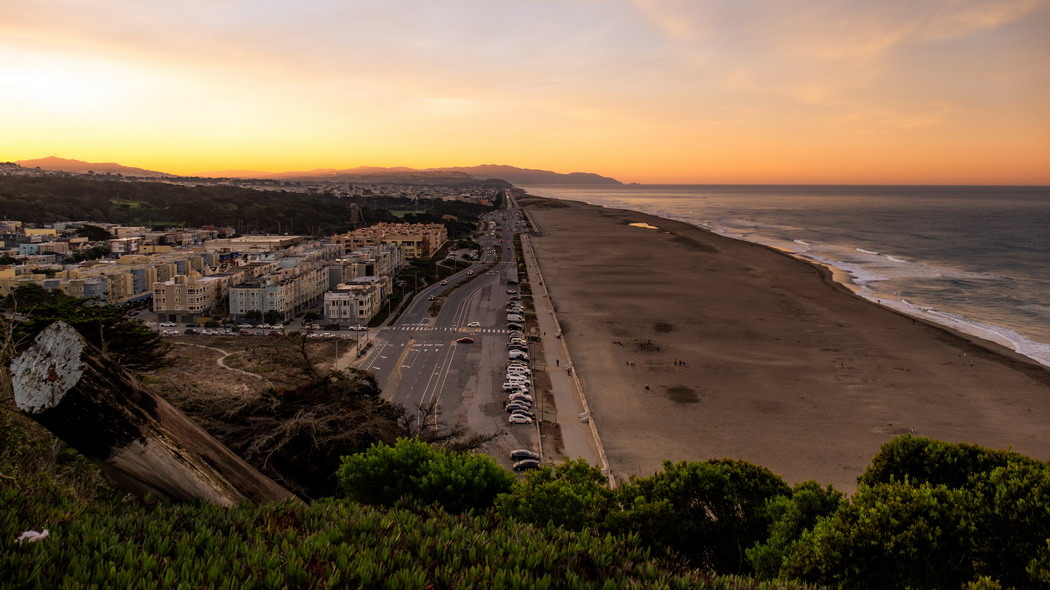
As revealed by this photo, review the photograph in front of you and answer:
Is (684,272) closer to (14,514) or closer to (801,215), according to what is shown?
(14,514)

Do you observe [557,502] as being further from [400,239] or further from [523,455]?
[400,239]

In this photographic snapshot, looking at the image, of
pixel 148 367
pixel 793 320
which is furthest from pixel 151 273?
pixel 793 320

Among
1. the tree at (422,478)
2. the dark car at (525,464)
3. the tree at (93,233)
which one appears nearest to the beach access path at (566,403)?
the dark car at (525,464)

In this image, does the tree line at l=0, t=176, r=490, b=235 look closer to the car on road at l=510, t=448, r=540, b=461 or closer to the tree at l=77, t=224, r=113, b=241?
the tree at l=77, t=224, r=113, b=241

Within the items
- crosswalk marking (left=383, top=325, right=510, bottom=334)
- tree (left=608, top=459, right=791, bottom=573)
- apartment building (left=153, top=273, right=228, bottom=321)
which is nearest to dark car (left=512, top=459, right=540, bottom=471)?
tree (left=608, top=459, right=791, bottom=573)

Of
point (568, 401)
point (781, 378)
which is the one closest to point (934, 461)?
point (568, 401)
